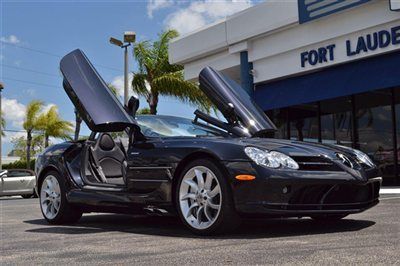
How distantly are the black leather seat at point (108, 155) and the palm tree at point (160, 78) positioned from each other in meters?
15.6

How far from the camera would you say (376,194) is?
4961mm

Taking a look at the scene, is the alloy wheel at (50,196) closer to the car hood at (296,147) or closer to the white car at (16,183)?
the car hood at (296,147)

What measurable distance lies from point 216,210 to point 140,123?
167 centimetres

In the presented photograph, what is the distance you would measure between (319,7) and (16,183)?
1167 centimetres

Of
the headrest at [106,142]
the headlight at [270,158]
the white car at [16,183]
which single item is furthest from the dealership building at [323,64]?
the headlight at [270,158]

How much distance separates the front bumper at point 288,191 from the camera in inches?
171

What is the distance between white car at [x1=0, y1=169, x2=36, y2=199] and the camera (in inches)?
739

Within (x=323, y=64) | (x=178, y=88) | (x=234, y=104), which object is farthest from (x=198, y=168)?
(x=178, y=88)

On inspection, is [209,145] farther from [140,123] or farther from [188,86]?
[188,86]

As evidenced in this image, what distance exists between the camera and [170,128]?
18.7 ft

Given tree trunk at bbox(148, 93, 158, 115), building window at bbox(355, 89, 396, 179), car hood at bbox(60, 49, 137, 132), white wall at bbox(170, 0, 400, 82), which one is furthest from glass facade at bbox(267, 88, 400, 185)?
car hood at bbox(60, 49, 137, 132)

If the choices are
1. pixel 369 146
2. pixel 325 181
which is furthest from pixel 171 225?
pixel 369 146

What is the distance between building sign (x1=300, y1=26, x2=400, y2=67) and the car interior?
8.58m

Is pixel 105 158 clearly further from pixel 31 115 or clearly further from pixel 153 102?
pixel 31 115
